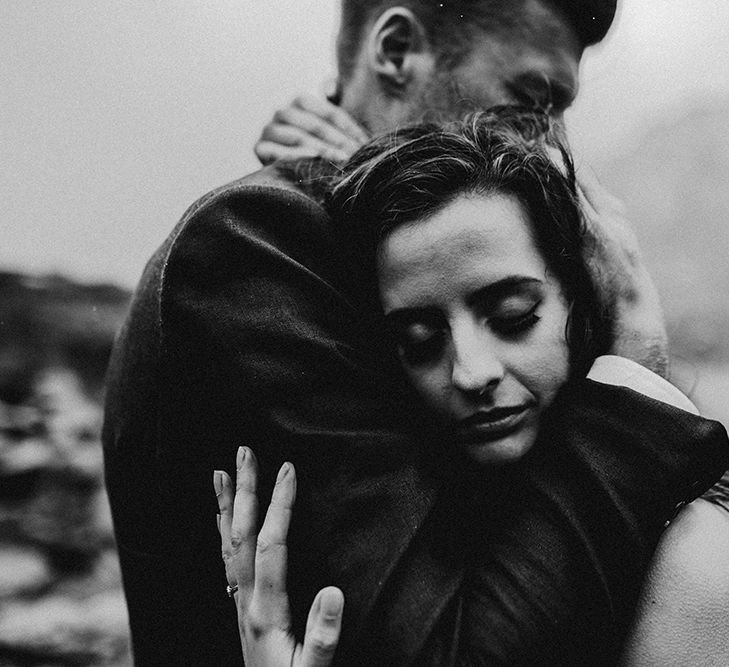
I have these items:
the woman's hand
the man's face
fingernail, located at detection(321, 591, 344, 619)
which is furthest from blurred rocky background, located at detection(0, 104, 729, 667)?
fingernail, located at detection(321, 591, 344, 619)

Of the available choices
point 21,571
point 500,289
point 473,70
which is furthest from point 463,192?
point 21,571

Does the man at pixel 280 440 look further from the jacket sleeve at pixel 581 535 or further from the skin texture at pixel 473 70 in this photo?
the skin texture at pixel 473 70

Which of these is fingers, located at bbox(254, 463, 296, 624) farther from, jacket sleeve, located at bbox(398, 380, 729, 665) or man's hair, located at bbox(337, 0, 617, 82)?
man's hair, located at bbox(337, 0, 617, 82)

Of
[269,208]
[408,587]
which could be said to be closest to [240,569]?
[408,587]

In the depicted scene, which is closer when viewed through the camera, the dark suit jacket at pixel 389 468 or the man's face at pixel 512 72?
the dark suit jacket at pixel 389 468

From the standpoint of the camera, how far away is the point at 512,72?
1.25 metres

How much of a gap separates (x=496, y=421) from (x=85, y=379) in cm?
96

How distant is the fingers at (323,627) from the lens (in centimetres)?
71

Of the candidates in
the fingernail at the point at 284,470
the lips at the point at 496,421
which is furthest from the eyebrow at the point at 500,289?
the fingernail at the point at 284,470

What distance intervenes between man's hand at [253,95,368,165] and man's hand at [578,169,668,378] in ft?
1.18

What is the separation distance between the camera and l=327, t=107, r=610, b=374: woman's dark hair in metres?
0.87

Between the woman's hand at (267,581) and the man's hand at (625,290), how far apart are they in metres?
0.50

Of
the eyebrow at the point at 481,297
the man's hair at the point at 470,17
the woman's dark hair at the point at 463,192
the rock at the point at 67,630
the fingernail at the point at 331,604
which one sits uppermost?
the man's hair at the point at 470,17

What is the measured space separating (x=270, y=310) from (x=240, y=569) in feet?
0.93
